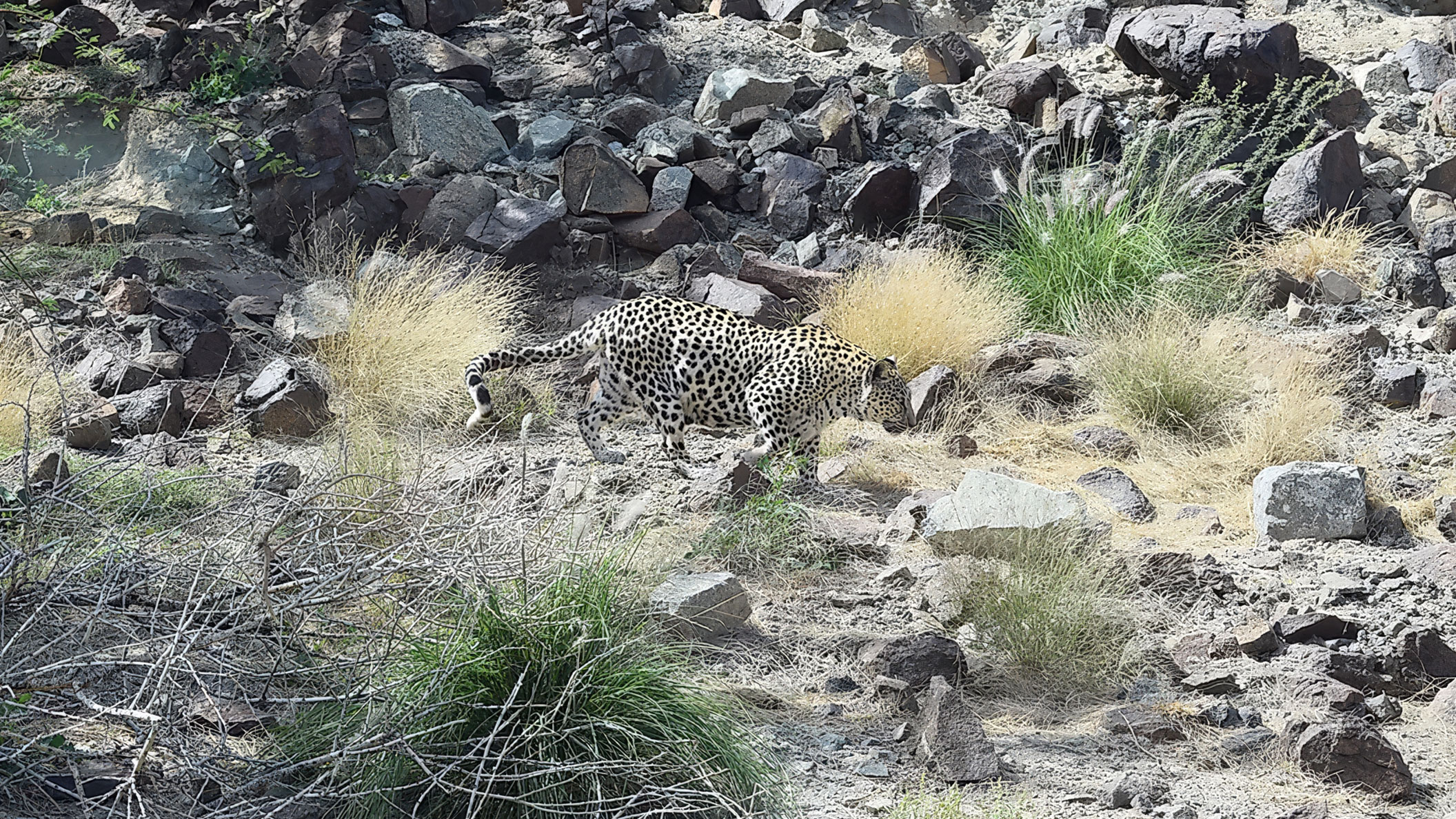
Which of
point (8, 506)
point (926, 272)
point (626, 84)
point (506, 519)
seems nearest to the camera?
point (506, 519)

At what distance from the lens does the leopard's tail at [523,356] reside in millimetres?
7668

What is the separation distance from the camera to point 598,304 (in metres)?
10.2

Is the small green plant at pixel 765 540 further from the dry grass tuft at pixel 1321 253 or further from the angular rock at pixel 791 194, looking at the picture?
the dry grass tuft at pixel 1321 253

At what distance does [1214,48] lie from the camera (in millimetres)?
12078

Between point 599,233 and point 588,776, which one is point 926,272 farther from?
point 588,776

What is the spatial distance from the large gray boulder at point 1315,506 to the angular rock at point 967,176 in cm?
492

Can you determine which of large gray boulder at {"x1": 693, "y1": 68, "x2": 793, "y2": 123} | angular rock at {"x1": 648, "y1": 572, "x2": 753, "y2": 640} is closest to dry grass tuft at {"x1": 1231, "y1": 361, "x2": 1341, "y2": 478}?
angular rock at {"x1": 648, "y1": 572, "x2": 753, "y2": 640}

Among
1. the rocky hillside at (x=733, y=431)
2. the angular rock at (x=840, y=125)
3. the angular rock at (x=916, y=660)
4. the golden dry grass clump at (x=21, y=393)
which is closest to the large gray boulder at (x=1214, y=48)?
the rocky hillside at (x=733, y=431)

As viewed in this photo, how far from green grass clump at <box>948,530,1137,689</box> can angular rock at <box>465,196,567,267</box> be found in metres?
5.85

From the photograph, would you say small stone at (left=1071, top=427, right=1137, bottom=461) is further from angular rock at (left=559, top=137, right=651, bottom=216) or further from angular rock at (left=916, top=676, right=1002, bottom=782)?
angular rock at (left=559, top=137, right=651, bottom=216)

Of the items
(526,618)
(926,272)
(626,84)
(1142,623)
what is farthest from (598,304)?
(526,618)

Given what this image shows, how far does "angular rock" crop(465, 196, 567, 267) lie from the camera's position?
10.7 meters

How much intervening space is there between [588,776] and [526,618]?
52 cm

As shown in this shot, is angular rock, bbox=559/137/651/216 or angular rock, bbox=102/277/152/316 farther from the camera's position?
angular rock, bbox=559/137/651/216
